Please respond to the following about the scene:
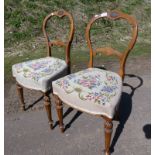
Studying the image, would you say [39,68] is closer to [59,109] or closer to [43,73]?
[43,73]

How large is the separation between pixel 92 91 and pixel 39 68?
78cm

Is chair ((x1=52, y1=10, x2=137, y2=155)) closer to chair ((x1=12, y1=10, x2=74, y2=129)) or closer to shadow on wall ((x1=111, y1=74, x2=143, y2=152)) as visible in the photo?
chair ((x1=12, y1=10, x2=74, y2=129))

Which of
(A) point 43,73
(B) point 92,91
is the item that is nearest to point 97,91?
(B) point 92,91

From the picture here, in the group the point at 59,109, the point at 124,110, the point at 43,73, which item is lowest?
the point at 124,110

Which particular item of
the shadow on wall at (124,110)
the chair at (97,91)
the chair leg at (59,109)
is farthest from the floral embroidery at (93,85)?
the shadow on wall at (124,110)

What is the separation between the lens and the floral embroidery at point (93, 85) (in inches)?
88.7

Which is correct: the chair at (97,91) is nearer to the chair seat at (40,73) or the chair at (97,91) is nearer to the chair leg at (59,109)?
the chair leg at (59,109)

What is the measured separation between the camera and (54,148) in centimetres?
261

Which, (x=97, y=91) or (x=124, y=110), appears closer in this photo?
(x=97, y=91)

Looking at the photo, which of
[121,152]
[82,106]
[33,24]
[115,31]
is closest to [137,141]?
[121,152]

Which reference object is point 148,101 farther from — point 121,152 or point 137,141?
point 121,152

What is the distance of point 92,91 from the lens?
90.5 inches

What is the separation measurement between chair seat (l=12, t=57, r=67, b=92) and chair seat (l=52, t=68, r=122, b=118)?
0.16 metres

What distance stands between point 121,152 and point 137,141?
0.80ft
